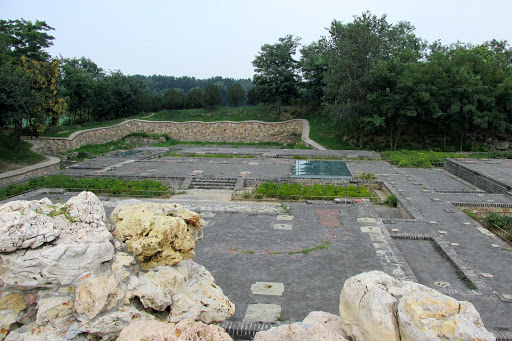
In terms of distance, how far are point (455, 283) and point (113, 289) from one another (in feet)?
22.3

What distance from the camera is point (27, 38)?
107 feet

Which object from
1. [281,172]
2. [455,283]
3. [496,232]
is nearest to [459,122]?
[281,172]

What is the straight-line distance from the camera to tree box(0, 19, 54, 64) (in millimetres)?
32062

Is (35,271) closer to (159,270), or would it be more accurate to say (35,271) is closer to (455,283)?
(159,270)

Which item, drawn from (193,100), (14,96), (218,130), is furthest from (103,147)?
(193,100)

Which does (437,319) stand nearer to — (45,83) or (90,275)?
(90,275)

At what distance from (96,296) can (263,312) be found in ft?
10.1

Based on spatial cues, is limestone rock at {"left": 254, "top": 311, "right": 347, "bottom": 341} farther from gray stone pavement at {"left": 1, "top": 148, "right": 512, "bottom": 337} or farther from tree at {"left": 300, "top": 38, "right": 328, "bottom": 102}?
tree at {"left": 300, "top": 38, "right": 328, "bottom": 102}

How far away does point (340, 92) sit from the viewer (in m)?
29.9

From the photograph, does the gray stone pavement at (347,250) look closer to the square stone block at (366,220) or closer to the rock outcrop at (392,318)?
the square stone block at (366,220)

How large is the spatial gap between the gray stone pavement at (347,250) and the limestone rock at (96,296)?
2.45 meters

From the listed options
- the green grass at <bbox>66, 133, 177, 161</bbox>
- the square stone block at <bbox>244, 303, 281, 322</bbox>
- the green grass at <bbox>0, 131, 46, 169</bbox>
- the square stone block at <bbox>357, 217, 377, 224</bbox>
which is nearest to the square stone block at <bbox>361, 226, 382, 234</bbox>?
the square stone block at <bbox>357, 217, 377, 224</bbox>

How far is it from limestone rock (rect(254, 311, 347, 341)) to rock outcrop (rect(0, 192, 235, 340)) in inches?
25.6

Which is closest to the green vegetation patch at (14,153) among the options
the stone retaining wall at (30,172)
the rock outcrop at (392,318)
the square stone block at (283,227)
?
the stone retaining wall at (30,172)
